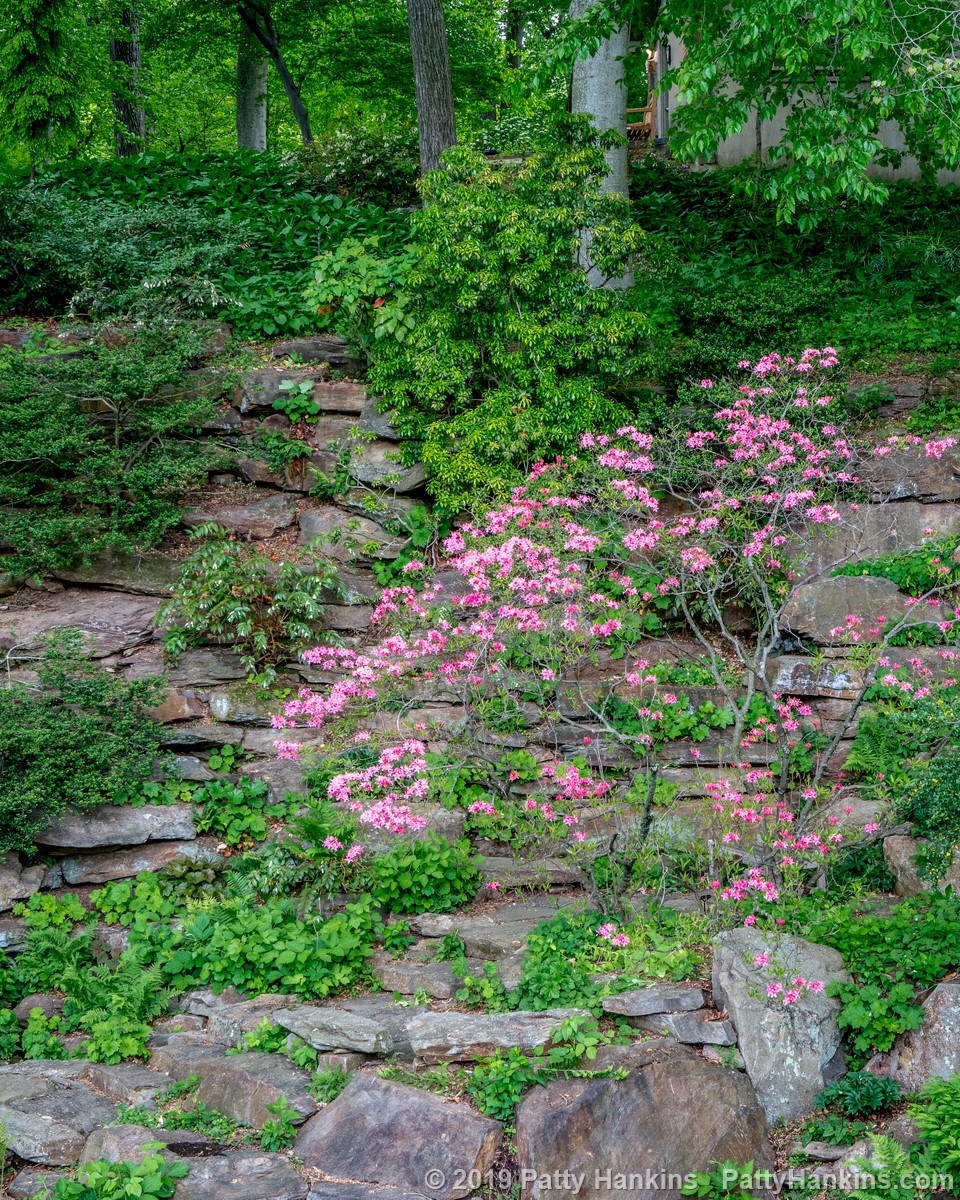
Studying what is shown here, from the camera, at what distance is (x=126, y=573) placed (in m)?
9.04

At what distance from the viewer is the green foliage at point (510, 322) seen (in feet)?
30.3

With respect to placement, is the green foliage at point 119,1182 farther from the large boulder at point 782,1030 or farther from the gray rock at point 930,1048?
the gray rock at point 930,1048

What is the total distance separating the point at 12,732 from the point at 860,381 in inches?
332

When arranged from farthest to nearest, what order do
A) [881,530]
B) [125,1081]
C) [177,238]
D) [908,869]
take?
[177,238] < [881,530] < [908,869] < [125,1081]

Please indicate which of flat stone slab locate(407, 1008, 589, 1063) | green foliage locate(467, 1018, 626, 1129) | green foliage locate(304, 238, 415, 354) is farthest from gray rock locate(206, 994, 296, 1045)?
green foliage locate(304, 238, 415, 354)

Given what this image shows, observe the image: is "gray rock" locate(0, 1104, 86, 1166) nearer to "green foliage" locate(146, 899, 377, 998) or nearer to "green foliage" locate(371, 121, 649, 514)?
"green foliage" locate(146, 899, 377, 998)

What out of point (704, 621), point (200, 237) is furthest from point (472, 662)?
point (200, 237)

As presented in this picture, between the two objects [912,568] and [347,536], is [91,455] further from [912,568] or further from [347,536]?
[912,568]

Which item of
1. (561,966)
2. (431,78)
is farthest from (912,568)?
(431,78)

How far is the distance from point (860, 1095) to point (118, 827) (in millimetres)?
5178

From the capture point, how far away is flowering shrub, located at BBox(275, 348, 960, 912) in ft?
20.7

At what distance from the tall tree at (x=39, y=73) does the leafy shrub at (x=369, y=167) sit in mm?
3289

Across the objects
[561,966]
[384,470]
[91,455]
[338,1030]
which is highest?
[91,455]

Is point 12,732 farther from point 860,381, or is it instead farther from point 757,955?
point 860,381
